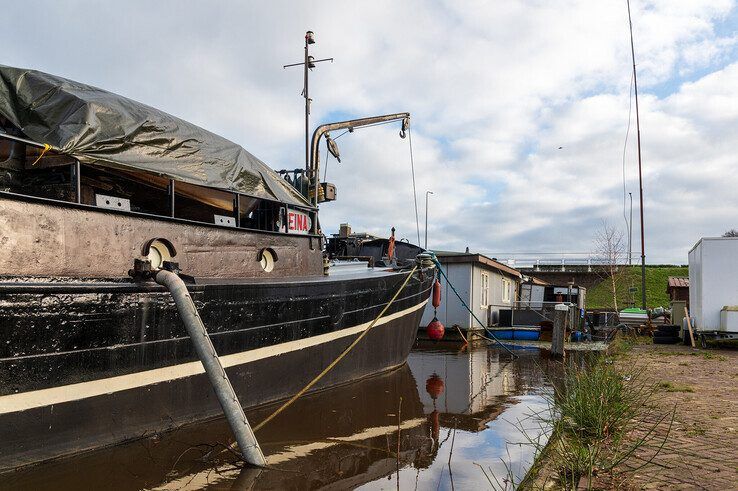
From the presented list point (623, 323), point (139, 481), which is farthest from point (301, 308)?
point (623, 323)

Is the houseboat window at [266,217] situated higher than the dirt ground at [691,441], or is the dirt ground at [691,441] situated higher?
the houseboat window at [266,217]

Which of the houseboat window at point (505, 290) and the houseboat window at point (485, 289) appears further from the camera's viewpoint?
the houseboat window at point (505, 290)

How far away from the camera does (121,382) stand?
4.43m

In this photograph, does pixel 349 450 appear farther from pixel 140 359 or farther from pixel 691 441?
pixel 691 441

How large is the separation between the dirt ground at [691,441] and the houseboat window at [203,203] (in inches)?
176

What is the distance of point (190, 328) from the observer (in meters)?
4.17

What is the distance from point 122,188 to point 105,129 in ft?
2.87

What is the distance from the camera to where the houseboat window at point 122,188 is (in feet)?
16.3

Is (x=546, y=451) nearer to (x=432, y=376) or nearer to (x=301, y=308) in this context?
(x=301, y=308)

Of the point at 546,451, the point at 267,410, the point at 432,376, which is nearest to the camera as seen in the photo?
the point at 546,451

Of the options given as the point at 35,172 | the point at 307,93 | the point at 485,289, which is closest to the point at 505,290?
the point at 485,289

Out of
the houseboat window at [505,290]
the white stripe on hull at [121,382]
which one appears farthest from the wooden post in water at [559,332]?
the houseboat window at [505,290]

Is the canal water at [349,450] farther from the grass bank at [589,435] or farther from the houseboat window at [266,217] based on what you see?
the houseboat window at [266,217]

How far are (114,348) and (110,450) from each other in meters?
0.82
